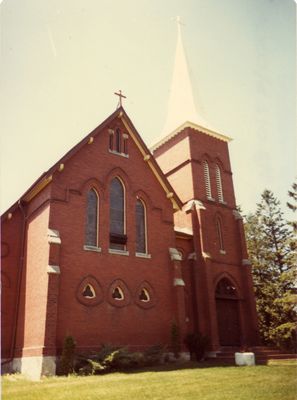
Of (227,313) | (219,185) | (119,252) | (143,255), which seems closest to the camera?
(119,252)

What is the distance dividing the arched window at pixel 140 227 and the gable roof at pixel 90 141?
7.26 feet

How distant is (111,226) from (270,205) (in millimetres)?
25086

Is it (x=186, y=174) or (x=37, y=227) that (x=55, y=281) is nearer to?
(x=37, y=227)

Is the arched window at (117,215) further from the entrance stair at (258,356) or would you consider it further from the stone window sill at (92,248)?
the entrance stair at (258,356)

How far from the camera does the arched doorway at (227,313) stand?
24078 mm

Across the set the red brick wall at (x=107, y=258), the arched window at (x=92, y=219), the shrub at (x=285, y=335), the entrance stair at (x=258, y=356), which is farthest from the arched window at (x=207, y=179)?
the shrub at (x=285, y=335)

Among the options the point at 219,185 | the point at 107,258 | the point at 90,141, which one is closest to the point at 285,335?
the point at 219,185

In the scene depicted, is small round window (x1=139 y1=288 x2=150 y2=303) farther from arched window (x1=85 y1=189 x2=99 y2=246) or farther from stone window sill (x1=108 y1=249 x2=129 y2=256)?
arched window (x1=85 y1=189 x2=99 y2=246)

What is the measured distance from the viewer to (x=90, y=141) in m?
21.2

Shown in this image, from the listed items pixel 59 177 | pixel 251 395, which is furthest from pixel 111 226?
pixel 251 395

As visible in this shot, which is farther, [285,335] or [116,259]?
[285,335]

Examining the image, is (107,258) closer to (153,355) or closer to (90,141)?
(153,355)

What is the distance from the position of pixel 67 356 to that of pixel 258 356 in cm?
1006

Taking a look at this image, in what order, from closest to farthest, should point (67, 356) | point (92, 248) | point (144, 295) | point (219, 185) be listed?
point (67, 356) → point (92, 248) → point (144, 295) → point (219, 185)
